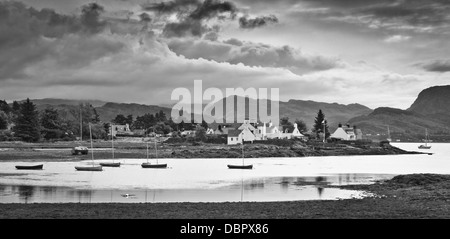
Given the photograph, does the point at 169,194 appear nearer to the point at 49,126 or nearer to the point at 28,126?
the point at 28,126

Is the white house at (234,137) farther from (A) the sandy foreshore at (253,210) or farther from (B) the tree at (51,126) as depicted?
(A) the sandy foreshore at (253,210)

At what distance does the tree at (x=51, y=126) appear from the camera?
151000 millimetres

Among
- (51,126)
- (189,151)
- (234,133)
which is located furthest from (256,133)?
(51,126)

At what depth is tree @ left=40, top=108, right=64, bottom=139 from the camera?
495 feet

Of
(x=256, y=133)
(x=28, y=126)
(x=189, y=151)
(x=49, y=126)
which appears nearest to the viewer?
(x=189, y=151)

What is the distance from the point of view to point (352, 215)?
2442 cm

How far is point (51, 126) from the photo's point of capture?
15375 centimetres

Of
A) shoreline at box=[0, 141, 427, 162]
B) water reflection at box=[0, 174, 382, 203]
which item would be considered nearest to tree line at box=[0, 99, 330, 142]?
shoreline at box=[0, 141, 427, 162]

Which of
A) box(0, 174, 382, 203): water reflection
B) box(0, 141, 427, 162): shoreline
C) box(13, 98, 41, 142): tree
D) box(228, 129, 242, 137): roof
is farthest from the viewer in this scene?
box(228, 129, 242, 137): roof

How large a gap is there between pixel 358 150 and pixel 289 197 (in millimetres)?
120272

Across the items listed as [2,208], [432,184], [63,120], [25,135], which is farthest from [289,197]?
[63,120]

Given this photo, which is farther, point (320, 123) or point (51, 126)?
point (320, 123)

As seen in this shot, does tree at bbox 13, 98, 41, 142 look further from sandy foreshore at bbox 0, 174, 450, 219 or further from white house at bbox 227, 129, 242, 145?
sandy foreshore at bbox 0, 174, 450, 219

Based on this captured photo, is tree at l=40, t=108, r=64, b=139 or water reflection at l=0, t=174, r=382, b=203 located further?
tree at l=40, t=108, r=64, b=139
